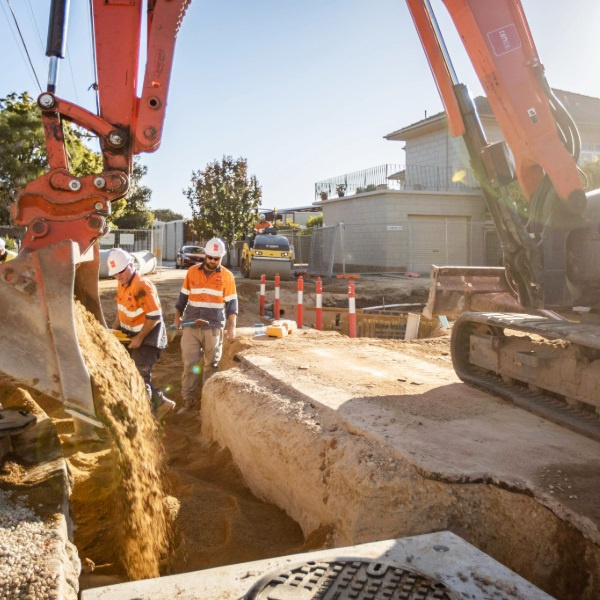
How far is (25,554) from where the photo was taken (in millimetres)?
2670

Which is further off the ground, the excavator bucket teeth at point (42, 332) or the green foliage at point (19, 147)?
the green foliage at point (19, 147)

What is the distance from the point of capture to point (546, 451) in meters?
4.13

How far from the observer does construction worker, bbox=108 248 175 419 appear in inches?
282

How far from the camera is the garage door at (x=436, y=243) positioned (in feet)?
83.6

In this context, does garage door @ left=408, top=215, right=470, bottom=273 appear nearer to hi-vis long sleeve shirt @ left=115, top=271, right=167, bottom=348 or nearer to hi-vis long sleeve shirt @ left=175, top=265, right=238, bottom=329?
hi-vis long sleeve shirt @ left=175, top=265, right=238, bottom=329

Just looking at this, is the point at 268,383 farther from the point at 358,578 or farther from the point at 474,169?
the point at 358,578

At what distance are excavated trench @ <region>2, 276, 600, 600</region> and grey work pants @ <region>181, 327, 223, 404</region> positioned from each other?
190 cm

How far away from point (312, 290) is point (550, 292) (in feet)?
45.6

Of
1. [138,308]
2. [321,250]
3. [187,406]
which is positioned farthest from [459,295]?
[321,250]

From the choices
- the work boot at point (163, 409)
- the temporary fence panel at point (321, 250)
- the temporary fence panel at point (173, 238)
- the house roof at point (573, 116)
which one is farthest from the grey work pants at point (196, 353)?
the temporary fence panel at point (173, 238)

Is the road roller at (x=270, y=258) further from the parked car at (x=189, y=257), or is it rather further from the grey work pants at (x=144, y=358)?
the grey work pants at (x=144, y=358)

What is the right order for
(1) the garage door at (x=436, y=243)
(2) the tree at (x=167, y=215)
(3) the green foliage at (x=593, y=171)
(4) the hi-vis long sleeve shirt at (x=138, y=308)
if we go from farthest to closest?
(2) the tree at (x=167, y=215) < (1) the garage door at (x=436, y=243) < (3) the green foliage at (x=593, y=171) < (4) the hi-vis long sleeve shirt at (x=138, y=308)

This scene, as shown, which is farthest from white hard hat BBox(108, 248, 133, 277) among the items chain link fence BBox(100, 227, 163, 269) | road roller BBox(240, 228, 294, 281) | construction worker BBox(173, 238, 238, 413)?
chain link fence BBox(100, 227, 163, 269)

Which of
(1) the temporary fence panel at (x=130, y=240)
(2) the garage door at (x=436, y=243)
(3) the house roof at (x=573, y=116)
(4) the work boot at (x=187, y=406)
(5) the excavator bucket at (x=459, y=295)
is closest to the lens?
(5) the excavator bucket at (x=459, y=295)
